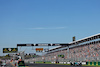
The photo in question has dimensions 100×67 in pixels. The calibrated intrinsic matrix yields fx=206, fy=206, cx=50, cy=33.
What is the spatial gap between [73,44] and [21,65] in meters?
38.3

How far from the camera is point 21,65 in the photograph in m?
39.6

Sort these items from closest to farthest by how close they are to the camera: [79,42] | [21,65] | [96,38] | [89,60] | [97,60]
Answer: [21,65], [97,60], [89,60], [96,38], [79,42]

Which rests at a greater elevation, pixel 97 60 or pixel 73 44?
pixel 73 44

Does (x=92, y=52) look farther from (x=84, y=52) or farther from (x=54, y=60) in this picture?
(x=54, y=60)

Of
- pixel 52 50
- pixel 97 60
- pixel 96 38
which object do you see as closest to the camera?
pixel 97 60

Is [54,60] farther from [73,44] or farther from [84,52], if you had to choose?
[84,52]

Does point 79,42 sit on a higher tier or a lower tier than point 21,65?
higher

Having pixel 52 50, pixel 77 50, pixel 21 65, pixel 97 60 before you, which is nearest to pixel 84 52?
pixel 77 50

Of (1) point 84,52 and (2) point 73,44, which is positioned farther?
(2) point 73,44

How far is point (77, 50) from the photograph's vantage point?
226 feet

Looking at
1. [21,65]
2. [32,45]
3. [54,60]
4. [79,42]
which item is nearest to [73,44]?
[79,42]

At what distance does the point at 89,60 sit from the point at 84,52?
11339 mm

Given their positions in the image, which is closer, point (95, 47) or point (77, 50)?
point (95, 47)

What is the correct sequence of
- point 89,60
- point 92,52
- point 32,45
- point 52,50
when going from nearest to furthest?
point 89,60
point 92,52
point 32,45
point 52,50
